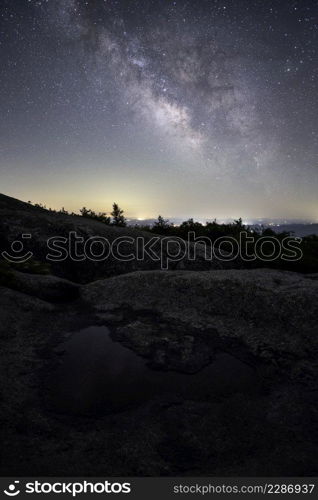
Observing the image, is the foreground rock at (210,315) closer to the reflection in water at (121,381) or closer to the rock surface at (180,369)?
the rock surface at (180,369)

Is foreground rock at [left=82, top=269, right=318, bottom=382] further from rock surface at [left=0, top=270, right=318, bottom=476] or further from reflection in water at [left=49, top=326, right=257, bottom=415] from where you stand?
reflection in water at [left=49, top=326, right=257, bottom=415]

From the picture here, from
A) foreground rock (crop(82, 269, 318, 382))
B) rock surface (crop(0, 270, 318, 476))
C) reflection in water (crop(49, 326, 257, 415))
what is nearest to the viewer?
rock surface (crop(0, 270, 318, 476))

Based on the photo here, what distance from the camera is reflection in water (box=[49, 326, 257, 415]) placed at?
322cm

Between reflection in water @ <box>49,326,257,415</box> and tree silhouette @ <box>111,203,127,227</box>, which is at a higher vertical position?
tree silhouette @ <box>111,203,127,227</box>

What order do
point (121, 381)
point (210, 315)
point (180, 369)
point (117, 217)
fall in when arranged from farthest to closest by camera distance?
point (117, 217) < point (210, 315) < point (180, 369) < point (121, 381)

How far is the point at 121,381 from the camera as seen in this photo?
3553 mm

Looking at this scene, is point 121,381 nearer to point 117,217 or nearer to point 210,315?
point 210,315

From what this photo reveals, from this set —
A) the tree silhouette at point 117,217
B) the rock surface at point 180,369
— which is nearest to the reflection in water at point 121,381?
the rock surface at point 180,369

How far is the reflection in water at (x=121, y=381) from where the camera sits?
10.6 feet

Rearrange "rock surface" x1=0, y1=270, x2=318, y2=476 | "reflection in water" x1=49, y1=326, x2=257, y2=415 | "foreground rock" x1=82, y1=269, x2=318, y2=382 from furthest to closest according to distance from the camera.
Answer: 1. "foreground rock" x1=82, y1=269, x2=318, y2=382
2. "reflection in water" x1=49, y1=326, x2=257, y2=415
3. "rock surface" x1=0, y1=270, x2=318, y2=476

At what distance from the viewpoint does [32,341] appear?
14.6ft

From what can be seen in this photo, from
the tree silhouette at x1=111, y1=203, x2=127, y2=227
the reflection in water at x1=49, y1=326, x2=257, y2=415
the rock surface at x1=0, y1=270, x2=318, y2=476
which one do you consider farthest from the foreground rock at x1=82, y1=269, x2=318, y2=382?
the tree silhouette at x1=111, y1=203, x2=127, y2=227

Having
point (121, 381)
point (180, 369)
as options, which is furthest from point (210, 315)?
point (121, 381)
